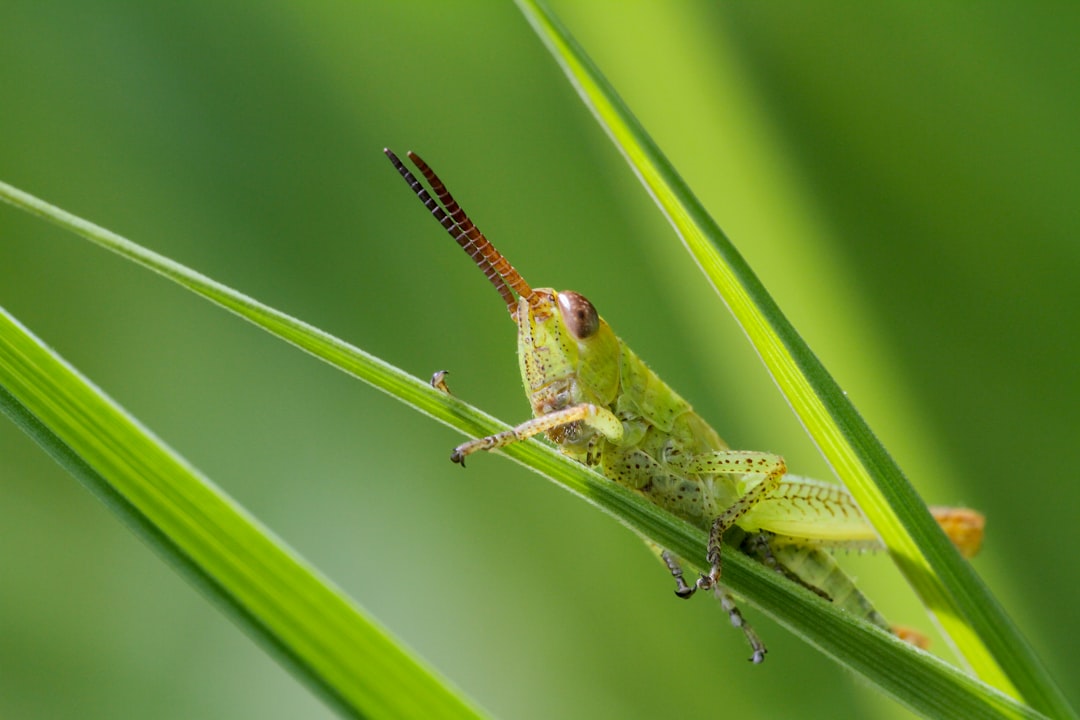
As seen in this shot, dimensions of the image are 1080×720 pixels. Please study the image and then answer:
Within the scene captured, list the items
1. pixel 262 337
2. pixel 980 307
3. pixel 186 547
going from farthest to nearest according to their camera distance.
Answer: pixel 262 337 → pixel 980 307 → pixel 186 547

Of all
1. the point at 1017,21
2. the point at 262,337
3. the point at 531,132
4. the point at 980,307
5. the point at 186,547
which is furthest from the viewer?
the point at 262,337

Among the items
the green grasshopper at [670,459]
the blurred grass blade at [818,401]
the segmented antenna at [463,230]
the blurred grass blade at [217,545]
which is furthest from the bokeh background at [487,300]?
the blurred grass blade at [217,545]

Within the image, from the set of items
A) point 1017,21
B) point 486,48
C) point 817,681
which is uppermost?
point 486,48

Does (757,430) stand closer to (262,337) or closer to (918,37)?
(918,37)

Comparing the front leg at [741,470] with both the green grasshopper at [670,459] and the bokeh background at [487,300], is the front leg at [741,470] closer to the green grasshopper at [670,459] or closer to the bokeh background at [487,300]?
the green grasshopper at [670,459]

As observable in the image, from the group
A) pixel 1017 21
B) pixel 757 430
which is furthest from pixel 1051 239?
pixel 757 430

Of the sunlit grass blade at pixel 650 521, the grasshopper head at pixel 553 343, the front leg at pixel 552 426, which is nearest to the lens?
the sunlit grass blade at pixel 650 521
